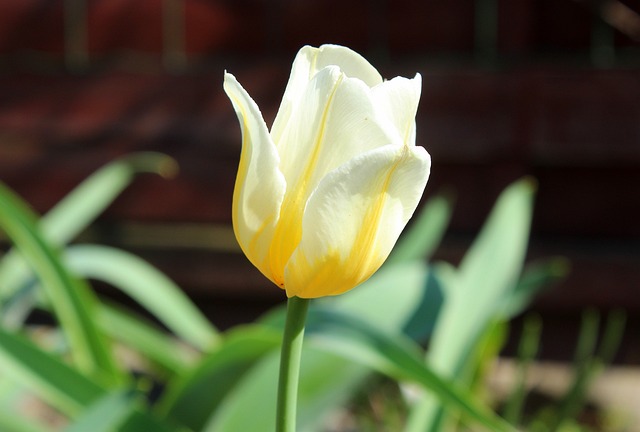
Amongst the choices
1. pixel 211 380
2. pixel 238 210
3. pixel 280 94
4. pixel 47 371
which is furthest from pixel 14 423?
pixel 280 94

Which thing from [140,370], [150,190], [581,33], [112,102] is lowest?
[140,370]

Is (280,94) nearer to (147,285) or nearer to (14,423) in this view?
(147,285)

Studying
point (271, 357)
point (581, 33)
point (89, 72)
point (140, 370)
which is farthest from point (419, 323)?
point (89, 72)

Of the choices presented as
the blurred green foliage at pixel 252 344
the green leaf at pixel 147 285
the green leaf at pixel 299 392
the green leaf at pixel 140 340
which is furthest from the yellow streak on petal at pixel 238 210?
the green leaf at pixel 147 285

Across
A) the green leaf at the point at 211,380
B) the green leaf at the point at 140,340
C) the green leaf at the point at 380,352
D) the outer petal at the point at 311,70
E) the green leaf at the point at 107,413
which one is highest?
the outer petal at the point at 311,70

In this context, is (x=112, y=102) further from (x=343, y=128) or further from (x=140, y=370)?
(x=343, y=128)

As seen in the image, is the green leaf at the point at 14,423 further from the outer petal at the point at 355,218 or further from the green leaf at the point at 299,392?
the outer petal at the point at 355,218

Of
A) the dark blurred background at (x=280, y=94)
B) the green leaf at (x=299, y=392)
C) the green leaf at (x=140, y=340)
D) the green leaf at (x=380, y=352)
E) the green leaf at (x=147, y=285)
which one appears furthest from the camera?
the dark blurred background at (x=280, y=94)

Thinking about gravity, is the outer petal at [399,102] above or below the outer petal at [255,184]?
above
